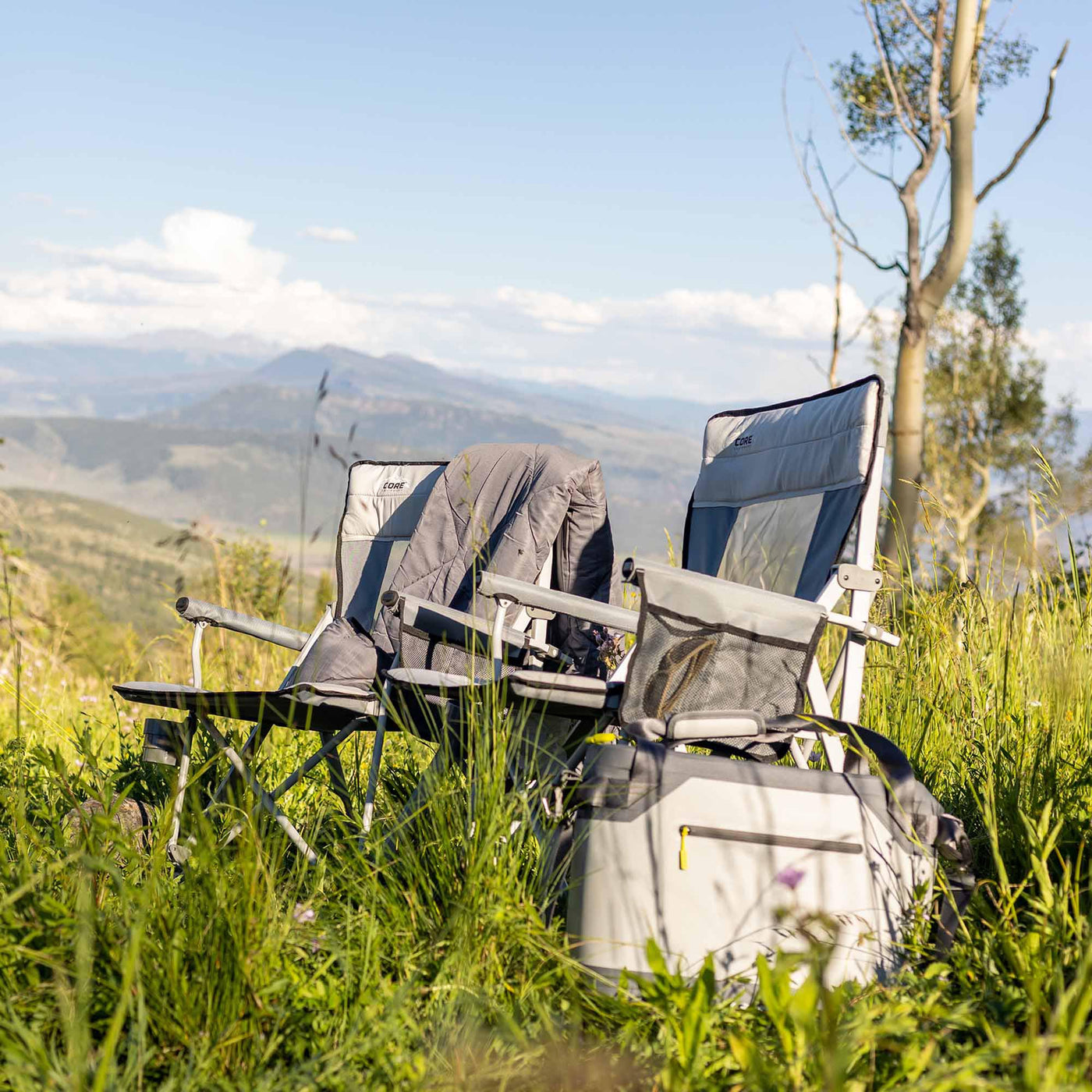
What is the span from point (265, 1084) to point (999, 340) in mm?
23486

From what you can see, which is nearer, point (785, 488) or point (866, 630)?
point (866, 630)

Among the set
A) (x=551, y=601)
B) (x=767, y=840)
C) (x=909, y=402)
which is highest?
(x=909, y=402)

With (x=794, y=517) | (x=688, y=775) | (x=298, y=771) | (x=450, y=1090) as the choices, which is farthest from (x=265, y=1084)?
(x=794, y=517)

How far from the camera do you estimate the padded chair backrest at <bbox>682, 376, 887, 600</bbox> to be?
2164mm

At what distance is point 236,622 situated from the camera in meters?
2.39

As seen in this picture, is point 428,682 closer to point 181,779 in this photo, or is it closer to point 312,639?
point 181,779

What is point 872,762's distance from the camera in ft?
5.10

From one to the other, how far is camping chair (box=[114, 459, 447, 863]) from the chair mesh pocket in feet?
1.50

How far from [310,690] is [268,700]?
0.08m

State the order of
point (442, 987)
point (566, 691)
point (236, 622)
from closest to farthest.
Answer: point (442, 987)
point (566, 691)
point (236, 622)

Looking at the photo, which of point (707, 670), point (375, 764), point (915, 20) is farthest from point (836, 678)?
point (915, 20)

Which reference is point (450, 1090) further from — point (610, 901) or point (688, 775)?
point (688, 775)

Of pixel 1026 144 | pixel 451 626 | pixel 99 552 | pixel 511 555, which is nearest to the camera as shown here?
pixel 451 626

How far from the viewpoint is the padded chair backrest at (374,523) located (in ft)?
9.93
